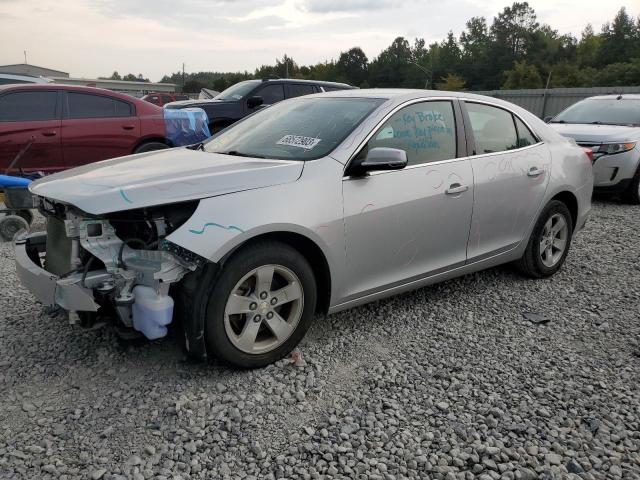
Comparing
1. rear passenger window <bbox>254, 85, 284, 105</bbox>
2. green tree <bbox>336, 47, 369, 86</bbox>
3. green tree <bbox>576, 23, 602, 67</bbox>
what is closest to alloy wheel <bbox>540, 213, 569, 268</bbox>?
rear passenger window <bbox>254, 85, 284, 105</bbox>

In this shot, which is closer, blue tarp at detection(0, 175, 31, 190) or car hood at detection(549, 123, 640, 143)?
blue tarp at detection(0, 175, 31, 190)

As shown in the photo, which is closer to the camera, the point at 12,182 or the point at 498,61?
the point at 12,182

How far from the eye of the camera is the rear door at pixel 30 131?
683 cm

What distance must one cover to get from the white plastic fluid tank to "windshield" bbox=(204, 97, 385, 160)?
3.87ft

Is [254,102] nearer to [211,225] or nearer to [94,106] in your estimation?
[94,106]

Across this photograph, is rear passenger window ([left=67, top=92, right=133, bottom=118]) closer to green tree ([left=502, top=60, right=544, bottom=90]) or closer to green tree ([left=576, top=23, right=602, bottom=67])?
green tree ([left=502, top=60, right=544, bottom=90])

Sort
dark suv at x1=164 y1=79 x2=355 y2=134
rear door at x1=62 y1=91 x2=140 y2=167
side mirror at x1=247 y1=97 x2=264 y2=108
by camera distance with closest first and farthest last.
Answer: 1. rear door at x1=62 y1=91 x2=140 y2=167
2. side mirror at x1=247 y1=97 x2=264 y2=108
3. dark suv at x1=164 y1=79 x2=355 y2=134

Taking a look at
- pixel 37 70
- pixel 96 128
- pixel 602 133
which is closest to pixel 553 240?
pixel 602 133

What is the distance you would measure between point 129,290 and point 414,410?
162 cm

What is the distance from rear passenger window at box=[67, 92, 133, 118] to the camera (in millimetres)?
7312

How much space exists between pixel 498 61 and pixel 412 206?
78.0 m

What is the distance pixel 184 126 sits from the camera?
802cm

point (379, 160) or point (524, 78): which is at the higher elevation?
point (524, 78)

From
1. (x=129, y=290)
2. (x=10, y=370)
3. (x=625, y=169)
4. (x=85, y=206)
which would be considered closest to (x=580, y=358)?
(x=129, y=290)
